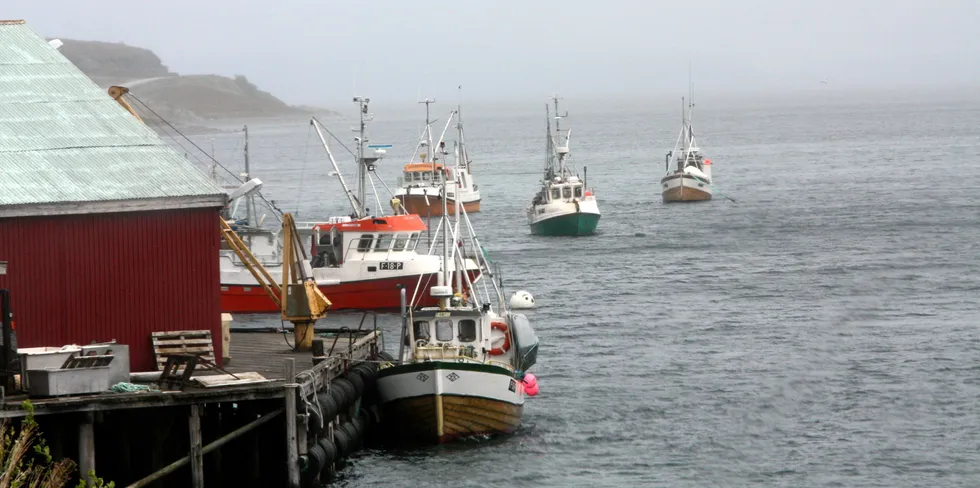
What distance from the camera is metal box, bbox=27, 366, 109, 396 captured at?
2294cm

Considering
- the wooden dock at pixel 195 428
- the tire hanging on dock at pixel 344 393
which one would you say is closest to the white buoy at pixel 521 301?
the tire hanging on dock at pixel 344 393

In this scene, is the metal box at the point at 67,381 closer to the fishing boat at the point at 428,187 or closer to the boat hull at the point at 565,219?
the boat hull at the point at 565,219

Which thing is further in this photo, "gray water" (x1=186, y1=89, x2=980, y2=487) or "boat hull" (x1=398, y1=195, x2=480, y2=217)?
"boat hull" (x1=398, y1=195, x2=480, y2=217)

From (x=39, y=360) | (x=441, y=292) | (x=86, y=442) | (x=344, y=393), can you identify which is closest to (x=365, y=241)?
(x=441, y=292)

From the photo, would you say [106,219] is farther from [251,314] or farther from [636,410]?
[251,314]

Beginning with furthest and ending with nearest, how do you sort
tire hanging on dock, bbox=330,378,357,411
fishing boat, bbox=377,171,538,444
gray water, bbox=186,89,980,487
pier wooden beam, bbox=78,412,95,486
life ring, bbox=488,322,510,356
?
life ring, bbox=488,322,510,356 < fishing boat, bbox=377,171,538,444 < gray water, bbox=186,89,980,487 < tire hanging on dock, bbox=330,378,357,411 < pier wooden beam, bbox=78,412,95,486

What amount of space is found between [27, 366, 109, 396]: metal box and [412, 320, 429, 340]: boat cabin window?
9481 mm

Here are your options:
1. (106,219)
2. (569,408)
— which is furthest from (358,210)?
(106,219)

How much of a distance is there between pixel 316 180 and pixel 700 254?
64.4 m

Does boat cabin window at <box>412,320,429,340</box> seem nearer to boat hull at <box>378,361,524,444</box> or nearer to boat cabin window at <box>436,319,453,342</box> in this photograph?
boat cabin window at <box>436,319,453,342</box>

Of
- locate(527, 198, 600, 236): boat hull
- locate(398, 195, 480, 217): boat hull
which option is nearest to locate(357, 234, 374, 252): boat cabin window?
locate(527, 198, 600, 236): boat hull

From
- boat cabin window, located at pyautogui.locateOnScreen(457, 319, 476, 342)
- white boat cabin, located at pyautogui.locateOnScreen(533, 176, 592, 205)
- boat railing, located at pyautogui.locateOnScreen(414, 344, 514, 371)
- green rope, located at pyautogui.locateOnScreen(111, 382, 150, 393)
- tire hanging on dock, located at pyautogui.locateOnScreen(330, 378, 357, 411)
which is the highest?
white boat cabin, located at pyautogui.locateOnScreen(533, 176, 592, 205)

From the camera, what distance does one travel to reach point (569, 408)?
35.3 meters

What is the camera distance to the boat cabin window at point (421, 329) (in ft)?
105
